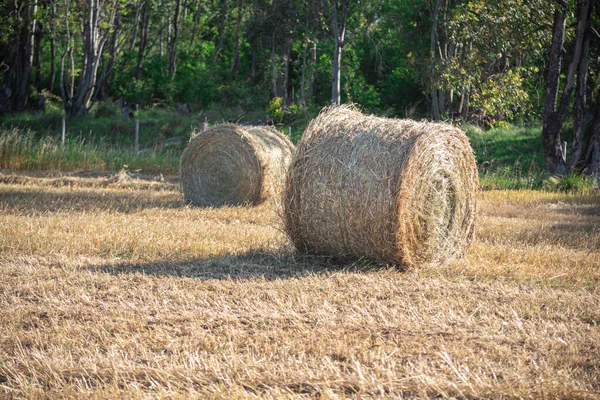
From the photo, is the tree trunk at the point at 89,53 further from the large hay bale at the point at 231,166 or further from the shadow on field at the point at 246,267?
the shadow on field at the point at 246,267

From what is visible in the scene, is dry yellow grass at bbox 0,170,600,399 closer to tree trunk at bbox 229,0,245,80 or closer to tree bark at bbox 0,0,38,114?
tree bark at bbox 0,0,38,114

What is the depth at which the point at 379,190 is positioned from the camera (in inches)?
296

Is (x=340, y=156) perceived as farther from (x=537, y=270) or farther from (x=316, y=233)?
(x=537, y=270)

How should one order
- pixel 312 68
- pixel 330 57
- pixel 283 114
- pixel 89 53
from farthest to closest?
1. pixel 330 57
2. pixel 312 68
3. pixel 283 114
4. pixel 89 53

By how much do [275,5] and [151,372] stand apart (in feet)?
110

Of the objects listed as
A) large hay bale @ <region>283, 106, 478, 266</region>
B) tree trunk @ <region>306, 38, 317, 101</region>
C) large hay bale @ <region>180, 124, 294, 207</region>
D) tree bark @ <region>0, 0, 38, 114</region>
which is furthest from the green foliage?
large hay bale @ <region>283, 106, 478, 266</region>

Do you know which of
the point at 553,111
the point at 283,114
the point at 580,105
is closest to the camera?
the point at 553,111

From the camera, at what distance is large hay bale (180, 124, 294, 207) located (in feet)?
44.1

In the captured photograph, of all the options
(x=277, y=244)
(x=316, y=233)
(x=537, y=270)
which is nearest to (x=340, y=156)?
(x=316, y=233)

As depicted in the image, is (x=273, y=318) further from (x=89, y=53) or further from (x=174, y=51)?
(x=174, y=51)

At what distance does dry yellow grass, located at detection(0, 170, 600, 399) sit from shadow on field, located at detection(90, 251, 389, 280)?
1.1 inches

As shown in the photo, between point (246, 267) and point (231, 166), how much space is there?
241 inches

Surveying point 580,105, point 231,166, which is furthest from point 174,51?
point 231,166

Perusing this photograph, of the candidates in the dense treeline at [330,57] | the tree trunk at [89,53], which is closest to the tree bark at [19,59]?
the dense treeline at [330,57]
